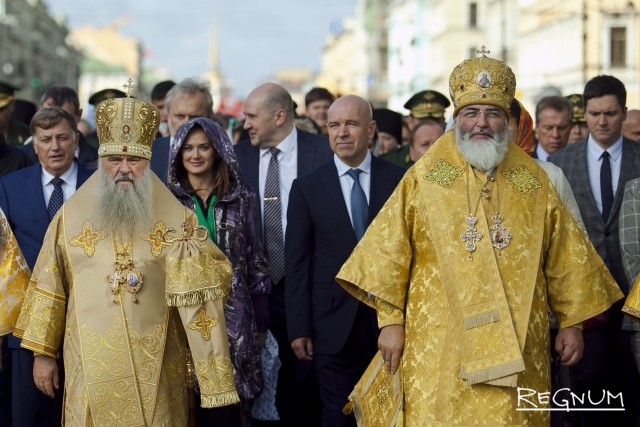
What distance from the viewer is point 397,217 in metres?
7.13

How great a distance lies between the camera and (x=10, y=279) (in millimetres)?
7559

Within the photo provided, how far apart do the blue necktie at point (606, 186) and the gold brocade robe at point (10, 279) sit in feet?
13.5

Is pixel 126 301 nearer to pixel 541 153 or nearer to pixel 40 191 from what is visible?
pixel 40 191

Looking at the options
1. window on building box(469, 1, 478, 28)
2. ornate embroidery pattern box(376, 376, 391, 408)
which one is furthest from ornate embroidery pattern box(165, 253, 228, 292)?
window on building box(469, 1, 478, 28)

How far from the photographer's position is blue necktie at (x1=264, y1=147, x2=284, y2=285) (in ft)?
31.4

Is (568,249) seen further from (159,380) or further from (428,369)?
(159,380)

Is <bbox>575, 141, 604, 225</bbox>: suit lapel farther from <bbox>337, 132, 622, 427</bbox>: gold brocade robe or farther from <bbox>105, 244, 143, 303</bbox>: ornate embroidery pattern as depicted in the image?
<bbox>105, 244, 143, 303</bbox>: ornate embroidery pattern

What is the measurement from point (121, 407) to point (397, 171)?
2778 millimetres

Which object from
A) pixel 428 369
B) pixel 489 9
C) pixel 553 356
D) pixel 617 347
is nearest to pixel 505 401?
pixel 428 369

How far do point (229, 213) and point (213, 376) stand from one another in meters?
1.71

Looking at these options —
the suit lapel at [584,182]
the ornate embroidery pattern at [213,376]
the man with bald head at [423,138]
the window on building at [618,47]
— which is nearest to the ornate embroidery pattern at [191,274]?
the ornate embroidery pattern at [213,376]

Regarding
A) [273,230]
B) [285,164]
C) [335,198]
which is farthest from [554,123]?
[335,198]

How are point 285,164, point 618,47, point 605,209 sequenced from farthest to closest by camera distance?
point 618,47 < point 285,164 < point 605,209

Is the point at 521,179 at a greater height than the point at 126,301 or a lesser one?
greater
